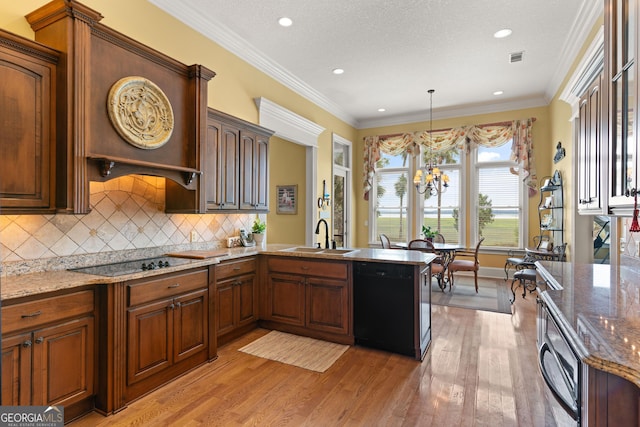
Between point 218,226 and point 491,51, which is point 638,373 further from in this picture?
point 491,51

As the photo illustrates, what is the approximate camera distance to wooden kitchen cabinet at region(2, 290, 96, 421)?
180 centimetres

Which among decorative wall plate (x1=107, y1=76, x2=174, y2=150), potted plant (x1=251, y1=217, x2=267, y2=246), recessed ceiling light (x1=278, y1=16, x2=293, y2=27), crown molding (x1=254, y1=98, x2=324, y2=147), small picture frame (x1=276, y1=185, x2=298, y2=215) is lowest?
potted plant (x1=251, y1=217, x2=267, y2=246)

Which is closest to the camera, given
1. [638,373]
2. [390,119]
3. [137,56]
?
[638,373]

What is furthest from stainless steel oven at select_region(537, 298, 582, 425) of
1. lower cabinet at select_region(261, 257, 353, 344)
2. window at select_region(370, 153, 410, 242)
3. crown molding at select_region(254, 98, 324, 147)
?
window at select_region(370, 153, 410, 242)

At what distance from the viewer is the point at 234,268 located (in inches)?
134

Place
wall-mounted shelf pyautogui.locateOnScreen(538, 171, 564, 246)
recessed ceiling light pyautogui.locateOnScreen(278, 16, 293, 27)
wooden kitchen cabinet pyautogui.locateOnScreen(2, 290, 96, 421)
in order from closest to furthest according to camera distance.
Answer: wooden kitchen cabinet pyautogui.locateOnScreen(2, 290, 96, 421), recessed ceiling light pyautogui.locateOnScreen(278, 16, 293, 27), wall-mounted shelf pyautogui.locateOnScreen(538, 171, 564, 246)

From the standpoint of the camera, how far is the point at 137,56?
2.65 metres

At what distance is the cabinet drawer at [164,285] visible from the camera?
7.66 ft

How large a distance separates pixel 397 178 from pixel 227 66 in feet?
15.5

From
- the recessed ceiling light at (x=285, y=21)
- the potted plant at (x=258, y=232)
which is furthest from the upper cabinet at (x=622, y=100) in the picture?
the potted plant at (x=258, y=232)

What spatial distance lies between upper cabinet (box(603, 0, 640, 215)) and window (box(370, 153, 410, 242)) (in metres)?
5.44

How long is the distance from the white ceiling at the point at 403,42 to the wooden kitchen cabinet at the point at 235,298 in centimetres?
264

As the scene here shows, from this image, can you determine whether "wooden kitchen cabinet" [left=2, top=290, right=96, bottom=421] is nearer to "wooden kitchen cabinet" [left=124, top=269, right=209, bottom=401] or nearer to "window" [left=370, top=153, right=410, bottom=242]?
"wooden kitchen cabinet" [left=124, top=269, right=209, bottom=401]

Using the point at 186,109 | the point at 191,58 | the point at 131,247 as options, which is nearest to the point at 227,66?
Answer: the point at 191,58
